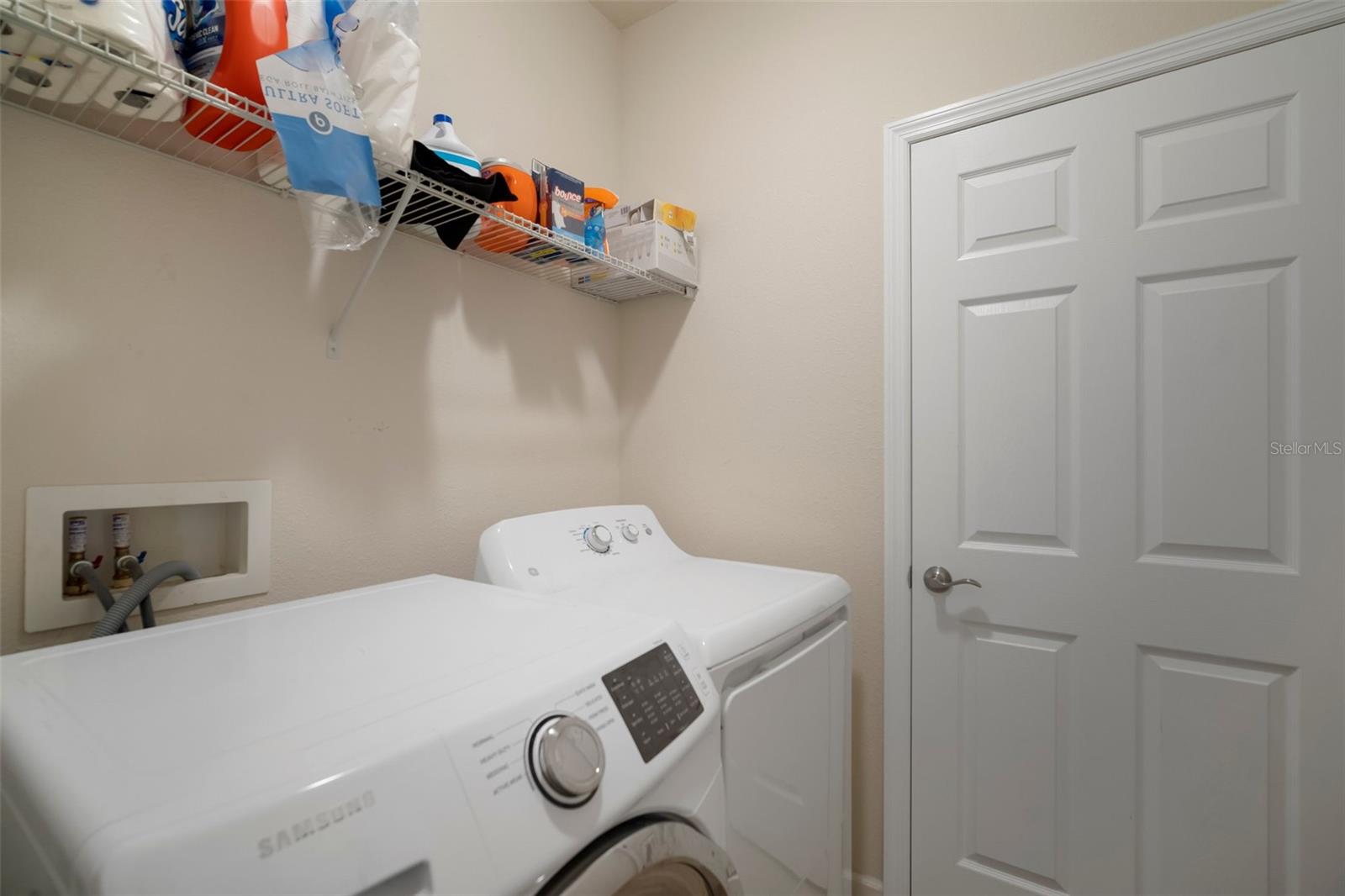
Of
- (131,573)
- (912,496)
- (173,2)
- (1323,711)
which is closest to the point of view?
(173,2)

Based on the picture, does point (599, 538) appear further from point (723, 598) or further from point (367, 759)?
point (367, 759)

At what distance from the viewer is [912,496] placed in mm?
1560

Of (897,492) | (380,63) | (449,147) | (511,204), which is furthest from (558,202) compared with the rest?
(897,492)

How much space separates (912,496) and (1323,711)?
32.0 inches

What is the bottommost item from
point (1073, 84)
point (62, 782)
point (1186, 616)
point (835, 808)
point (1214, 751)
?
point (835, 808)

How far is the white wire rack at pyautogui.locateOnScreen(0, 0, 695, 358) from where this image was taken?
76 centimetres

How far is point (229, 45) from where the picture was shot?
915 millimetres

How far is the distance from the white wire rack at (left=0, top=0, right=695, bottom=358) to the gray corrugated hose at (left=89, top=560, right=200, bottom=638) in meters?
0.48

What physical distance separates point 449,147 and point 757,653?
1.11 m

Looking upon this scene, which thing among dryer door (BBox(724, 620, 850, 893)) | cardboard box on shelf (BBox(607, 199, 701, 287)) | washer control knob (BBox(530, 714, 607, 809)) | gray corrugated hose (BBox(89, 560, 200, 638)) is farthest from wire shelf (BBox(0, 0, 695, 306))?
dryer door (BBox(724, 620, 850, 893))

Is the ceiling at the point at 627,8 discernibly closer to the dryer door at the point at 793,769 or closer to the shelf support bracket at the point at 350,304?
the shelf support bracket at the point at 350,304

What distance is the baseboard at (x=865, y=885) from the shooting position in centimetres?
158

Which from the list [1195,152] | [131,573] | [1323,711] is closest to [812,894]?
[1323,711]

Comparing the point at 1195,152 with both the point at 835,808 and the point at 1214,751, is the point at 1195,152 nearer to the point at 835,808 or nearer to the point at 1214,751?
the point at 1214,751
